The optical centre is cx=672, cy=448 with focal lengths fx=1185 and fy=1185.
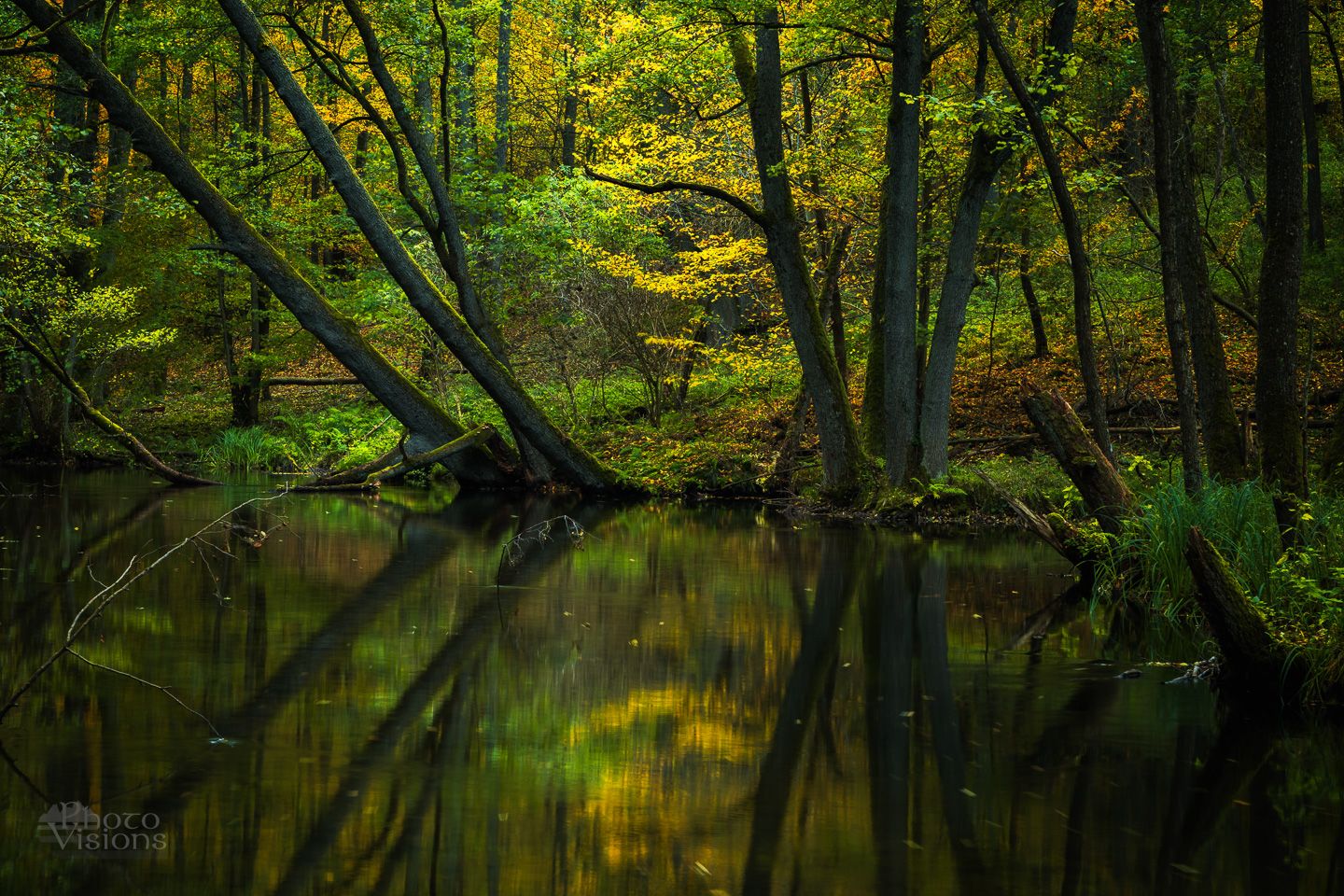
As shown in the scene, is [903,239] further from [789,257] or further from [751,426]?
[751,426]

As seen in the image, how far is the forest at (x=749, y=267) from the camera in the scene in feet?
33.3

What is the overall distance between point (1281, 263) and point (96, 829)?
7.10 meters

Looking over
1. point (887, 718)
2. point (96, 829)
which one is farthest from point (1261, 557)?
point (96, 829)

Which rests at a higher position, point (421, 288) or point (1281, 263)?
point (421, 288)

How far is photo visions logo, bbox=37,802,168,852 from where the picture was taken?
156 inches

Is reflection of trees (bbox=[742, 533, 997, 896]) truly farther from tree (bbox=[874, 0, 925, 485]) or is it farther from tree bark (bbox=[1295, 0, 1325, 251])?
tree bark (bbox=[1295, 0, 1325, 251])

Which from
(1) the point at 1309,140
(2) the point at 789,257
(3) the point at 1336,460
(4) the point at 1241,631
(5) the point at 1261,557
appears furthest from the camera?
(1) the point at 1309,140

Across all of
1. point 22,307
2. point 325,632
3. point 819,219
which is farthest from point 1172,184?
point 22,307

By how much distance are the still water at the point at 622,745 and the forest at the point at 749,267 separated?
2172mm

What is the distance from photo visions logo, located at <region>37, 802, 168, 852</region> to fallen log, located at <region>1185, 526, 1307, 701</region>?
502 cm

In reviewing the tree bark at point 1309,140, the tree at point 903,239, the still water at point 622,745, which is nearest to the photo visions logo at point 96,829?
the still water at point 622,745

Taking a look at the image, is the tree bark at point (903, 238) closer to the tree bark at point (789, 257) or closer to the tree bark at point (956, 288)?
the tree bark at point (956, 288)

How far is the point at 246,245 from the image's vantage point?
15.3 m

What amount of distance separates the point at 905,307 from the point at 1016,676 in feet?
26.5
